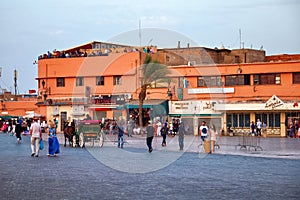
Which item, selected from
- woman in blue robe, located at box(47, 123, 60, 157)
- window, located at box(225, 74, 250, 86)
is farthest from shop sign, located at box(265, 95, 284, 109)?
woman in blue robe, located at box(47, 123, 60, 157)

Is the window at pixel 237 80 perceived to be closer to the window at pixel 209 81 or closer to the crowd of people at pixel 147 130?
the window at pixel 209 81

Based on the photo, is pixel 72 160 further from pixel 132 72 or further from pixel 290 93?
pixel 132 72

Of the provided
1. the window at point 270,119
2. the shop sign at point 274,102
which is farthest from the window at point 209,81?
the shop sign at point 274,102

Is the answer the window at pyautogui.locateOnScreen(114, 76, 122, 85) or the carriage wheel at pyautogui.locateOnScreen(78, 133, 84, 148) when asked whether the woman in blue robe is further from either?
the window at pyautogui.locateOnScreen(114, 76, 122, 85)

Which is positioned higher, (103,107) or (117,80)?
(117,80)

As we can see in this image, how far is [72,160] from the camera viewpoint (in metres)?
26.4

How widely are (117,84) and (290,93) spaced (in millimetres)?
20049

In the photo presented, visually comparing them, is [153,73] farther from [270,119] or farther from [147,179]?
[147,179]

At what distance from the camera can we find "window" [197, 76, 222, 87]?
62.0m

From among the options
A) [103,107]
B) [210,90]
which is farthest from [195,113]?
[103,107]

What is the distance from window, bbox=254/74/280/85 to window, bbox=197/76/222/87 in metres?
3.66

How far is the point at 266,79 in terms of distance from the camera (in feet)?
195

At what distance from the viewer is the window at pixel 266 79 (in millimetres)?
58781

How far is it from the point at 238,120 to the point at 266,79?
15.5 ft
